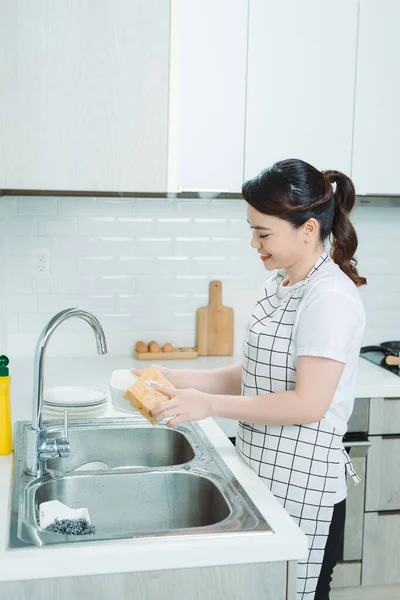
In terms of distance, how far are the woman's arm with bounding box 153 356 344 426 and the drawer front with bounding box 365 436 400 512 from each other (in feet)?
4.16

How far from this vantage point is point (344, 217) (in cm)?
200

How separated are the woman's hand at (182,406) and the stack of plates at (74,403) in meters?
0.62

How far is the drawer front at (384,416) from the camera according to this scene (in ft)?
9.75

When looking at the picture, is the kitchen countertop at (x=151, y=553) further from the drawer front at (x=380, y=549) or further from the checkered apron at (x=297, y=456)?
the drawer front at (x=380, y=549)

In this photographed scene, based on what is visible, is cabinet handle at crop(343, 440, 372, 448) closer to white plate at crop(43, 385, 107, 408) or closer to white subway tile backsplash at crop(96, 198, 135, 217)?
white plate at crop(43, 385, 107, 408)

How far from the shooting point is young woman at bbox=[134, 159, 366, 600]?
5.93 ft

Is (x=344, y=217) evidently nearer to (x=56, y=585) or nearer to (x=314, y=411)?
(x=314, y=411)

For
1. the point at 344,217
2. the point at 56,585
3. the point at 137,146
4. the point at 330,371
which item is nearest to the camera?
the point at 56,585

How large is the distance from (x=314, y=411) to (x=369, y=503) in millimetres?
1374

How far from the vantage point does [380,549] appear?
306 cm

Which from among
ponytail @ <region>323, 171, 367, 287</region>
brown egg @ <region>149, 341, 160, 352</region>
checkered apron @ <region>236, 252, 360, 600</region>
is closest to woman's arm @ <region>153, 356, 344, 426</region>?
checkered apron @ <region>236, 252, 360, 600</region>

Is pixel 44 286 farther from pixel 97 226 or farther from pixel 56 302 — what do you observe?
pixel 97 226

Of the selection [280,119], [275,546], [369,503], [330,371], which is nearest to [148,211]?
[280,119]

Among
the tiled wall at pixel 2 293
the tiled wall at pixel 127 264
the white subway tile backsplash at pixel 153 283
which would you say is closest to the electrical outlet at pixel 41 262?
the tiled wall at pixel 127 264
